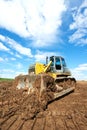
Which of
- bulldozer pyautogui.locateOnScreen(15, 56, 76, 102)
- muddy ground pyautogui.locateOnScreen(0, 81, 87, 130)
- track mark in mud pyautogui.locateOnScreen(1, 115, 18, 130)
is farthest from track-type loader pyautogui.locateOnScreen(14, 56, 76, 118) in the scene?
track mark in mud pyautogui.locateOnScreen(1, 115, 18, 130)

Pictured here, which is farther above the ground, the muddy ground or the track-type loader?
the track-type loader

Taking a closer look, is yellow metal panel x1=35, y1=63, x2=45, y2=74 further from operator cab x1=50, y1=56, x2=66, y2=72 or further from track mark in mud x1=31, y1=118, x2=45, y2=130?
track mark in mud x1=31, y1=118, x2=45, y2=130

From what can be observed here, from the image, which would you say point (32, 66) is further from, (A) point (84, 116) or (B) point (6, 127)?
(B) point (6, 127)

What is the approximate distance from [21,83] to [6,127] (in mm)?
4949

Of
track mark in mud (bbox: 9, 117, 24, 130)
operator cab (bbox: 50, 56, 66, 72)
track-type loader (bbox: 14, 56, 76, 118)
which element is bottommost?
track mark in mud (bbox: 9, 117, 24, 130)

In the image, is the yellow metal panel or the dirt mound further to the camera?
the yellow metal panel

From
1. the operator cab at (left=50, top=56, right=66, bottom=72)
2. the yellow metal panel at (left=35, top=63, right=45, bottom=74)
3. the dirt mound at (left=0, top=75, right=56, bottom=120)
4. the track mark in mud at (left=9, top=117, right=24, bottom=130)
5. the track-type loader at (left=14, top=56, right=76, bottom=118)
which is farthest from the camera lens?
the operator cab at (left=50, top=56, right=66, bottom=72)

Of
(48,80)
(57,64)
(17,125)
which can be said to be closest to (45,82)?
(48,80)

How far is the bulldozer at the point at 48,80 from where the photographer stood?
9688 mm

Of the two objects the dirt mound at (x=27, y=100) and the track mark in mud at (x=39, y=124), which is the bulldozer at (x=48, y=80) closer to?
the dirt mound at (x=27, y=100)

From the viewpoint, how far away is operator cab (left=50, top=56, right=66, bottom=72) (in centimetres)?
1415

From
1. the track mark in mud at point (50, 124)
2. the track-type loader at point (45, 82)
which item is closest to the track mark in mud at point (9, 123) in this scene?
the track mark in mud at point (50, 124)

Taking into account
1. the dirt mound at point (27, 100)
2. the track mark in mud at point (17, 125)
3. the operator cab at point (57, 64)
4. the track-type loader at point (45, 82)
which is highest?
the operator cab at point (57, 64)

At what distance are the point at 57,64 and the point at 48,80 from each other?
14.6 feet
